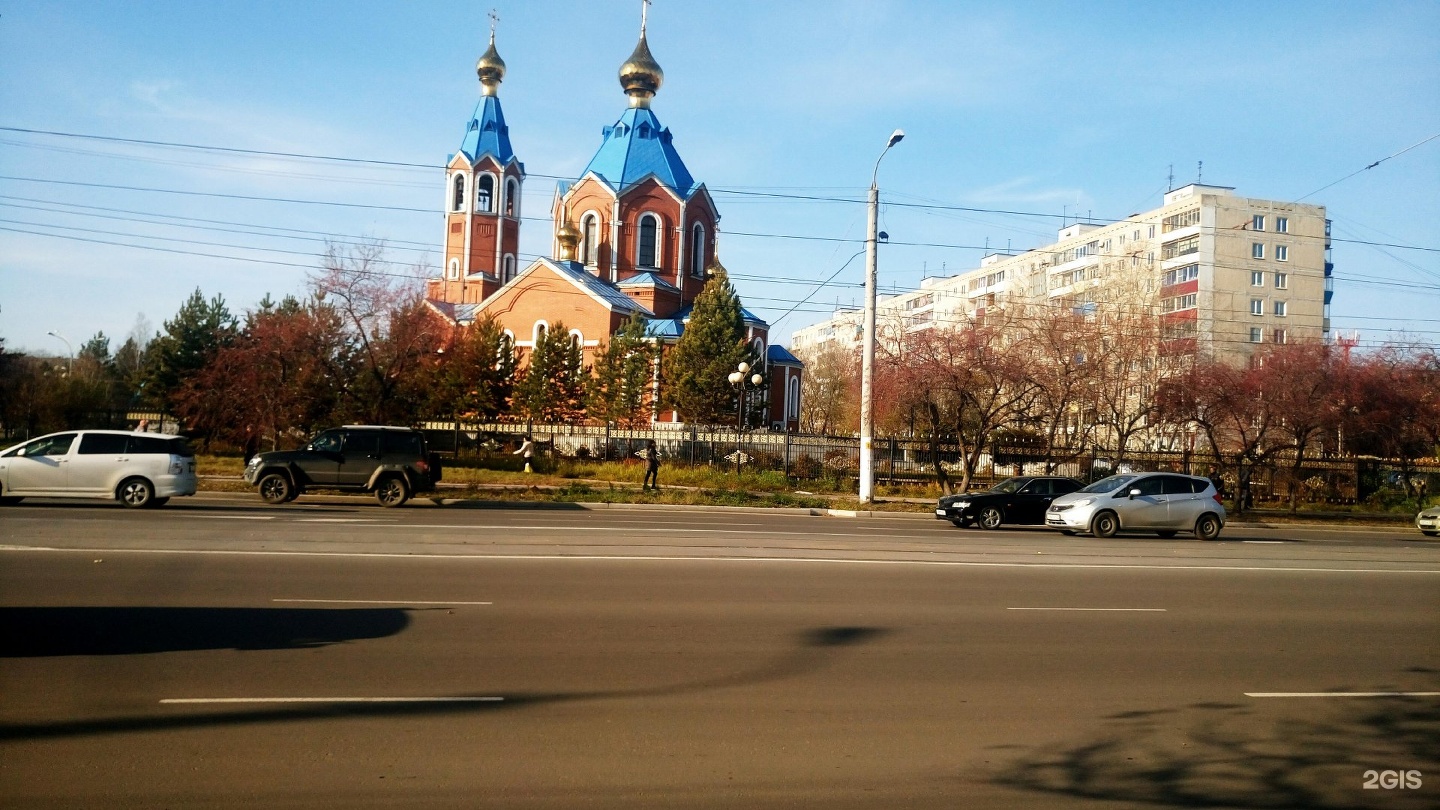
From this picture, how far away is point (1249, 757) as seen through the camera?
6.24 m

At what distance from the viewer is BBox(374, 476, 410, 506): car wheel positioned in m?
24.1

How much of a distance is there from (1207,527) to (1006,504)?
15.1 ft

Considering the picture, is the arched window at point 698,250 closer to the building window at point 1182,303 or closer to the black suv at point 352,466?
the building window at point 1182,303

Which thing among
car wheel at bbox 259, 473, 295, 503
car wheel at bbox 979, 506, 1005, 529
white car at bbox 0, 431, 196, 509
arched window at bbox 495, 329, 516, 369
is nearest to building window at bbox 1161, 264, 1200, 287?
arched window at bbox 495, 329, 516, 369

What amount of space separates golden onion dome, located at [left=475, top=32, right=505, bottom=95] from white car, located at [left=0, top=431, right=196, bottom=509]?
52070 millimetres

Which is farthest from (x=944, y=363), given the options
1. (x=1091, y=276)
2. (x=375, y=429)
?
(x=1091, y=276)

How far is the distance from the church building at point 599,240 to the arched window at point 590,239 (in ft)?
0.21

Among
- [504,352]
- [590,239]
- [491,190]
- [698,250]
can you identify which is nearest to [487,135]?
[491,190]

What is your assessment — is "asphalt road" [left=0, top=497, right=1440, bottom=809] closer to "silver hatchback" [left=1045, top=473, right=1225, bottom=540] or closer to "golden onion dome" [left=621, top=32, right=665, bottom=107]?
"silver hatchback" [left=1045, top=473, right=1225, bottom=540]

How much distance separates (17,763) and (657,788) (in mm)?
3538

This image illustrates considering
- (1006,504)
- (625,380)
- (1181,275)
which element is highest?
(1181,275)

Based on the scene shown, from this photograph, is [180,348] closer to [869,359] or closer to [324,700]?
[869,359]

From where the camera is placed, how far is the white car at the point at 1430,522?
27.6m

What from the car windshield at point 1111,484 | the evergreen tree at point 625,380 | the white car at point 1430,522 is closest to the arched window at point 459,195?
the evergreen tree at point 625,380
